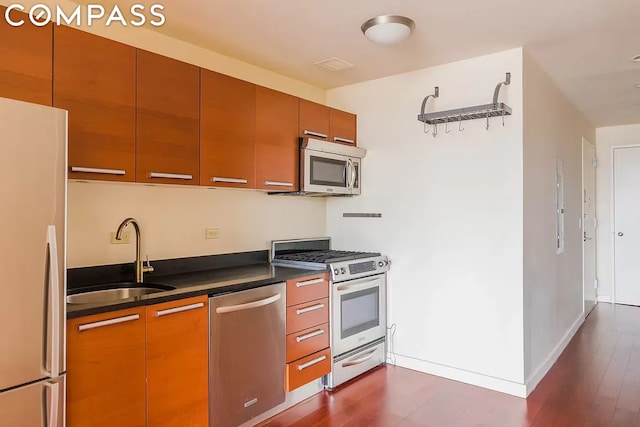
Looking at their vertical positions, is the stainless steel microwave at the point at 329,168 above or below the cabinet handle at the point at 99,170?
above

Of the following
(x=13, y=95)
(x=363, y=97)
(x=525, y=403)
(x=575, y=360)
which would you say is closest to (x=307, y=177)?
(x=363, y=97)

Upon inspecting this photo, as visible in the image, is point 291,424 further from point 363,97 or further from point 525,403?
point 363,97

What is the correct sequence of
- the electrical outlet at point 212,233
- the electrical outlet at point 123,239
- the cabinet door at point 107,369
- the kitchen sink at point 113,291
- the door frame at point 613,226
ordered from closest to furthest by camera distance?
the cabinet door at point 107,369
the kitchen sink at point 113,291
the electrical outlet at point 123,239
the electrical outlet at point 212,233
the door frame at point 613,226

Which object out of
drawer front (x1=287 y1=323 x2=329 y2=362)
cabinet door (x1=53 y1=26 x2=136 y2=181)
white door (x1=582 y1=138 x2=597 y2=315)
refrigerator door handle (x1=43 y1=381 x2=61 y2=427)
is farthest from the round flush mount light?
white door (x1=582 y1=138 x2=597 y2=315)

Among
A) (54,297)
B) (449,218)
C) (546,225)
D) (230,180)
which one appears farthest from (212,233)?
(546,225)

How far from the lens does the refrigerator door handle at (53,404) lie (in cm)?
165

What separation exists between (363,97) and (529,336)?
7.71ft

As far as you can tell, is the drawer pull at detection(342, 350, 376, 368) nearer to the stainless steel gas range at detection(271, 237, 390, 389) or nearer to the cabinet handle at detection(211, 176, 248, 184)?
the stainless steel gas range at detection(271, 237, 390, 389)

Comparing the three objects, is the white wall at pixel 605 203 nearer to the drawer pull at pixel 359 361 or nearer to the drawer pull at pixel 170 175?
the drawer pull at pixel 359 361

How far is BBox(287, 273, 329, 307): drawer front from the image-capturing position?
111 inches

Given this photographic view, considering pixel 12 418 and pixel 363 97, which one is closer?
pixel 12 418

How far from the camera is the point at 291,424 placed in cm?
265

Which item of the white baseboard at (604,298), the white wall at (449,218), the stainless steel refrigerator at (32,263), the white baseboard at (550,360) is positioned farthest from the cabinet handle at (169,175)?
the white baseboard at (604,298)

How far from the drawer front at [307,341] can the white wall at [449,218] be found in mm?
841
